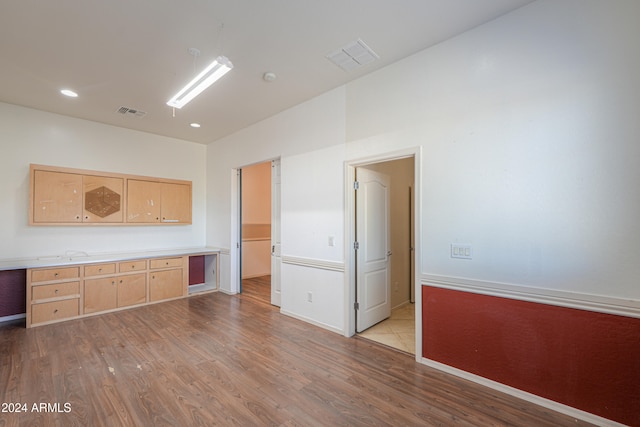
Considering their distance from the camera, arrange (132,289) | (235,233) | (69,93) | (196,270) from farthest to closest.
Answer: (196,270)
(235,233)
(132,289)
(69,93)

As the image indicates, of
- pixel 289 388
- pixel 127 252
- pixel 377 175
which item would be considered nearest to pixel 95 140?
pixel 127 252

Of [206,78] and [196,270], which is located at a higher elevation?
[206,78]

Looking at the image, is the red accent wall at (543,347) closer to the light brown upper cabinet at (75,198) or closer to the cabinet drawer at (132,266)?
the cabinet drawer at (132,266)

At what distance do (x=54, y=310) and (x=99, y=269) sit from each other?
2.32 feet

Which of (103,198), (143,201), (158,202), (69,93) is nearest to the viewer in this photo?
(69,93)

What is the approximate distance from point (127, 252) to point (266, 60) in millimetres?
4290

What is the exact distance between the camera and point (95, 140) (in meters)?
4.70

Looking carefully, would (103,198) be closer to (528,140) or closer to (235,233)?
(235,233)

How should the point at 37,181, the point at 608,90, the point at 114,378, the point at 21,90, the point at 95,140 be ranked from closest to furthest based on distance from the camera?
the point at 608,90
the point at 114,378
the point at 21,90
the point at 37,181
the point at 95,140

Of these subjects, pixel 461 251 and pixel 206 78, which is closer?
pixel 206 78

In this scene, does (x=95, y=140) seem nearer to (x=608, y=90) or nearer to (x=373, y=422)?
(x=373, y=422)

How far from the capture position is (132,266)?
445cm

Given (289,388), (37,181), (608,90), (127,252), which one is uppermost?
(608,90)

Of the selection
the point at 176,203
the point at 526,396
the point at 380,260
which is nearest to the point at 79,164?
the point at 176,203
